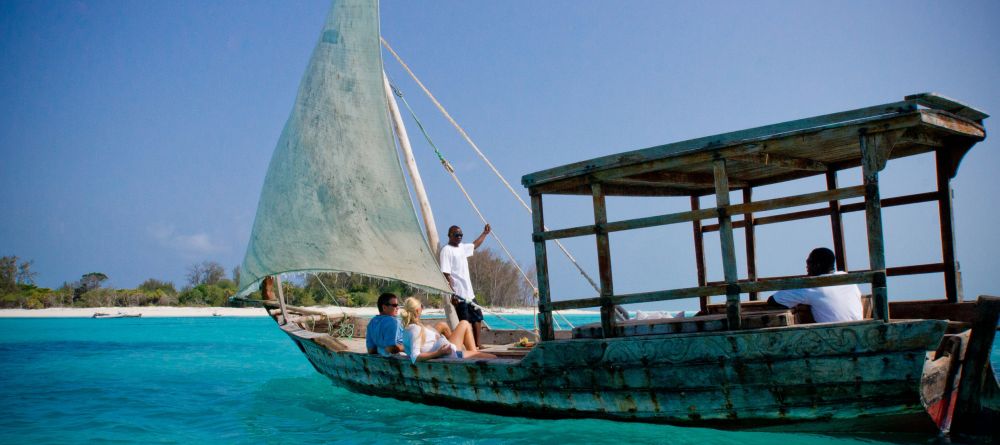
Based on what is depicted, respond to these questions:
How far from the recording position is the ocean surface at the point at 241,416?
20.7 ft

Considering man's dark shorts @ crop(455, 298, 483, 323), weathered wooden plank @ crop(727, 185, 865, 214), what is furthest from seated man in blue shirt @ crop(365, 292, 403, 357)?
weathered wooden plank @ crop(727, 185, 865, 214)

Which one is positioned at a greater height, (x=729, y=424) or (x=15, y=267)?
(x=15, y=267)

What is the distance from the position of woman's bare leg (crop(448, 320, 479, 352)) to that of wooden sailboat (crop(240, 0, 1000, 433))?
48 cm

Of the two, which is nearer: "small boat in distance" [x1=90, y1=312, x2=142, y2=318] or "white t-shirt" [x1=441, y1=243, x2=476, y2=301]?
"white t-shirt" [x1=441, y1=243, x2=476, y2=301]

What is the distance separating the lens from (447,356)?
761 cm

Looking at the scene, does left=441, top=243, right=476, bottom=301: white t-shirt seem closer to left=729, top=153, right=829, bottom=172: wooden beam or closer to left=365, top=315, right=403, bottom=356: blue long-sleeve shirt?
left=365, top=315, right=403, bottom=356: blue long-sleeve shirt

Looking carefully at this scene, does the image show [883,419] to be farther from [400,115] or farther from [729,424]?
[400,115]

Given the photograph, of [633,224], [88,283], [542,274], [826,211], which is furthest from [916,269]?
[88,283]

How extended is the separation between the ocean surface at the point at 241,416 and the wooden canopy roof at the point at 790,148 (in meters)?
2.29

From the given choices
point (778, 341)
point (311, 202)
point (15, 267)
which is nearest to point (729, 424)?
point (778, 341)

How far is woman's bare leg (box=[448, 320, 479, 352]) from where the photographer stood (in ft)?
26.3

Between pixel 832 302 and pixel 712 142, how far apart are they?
1.65m

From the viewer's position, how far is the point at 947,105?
530 centimetres

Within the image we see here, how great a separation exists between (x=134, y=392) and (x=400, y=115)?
650 centimetres
